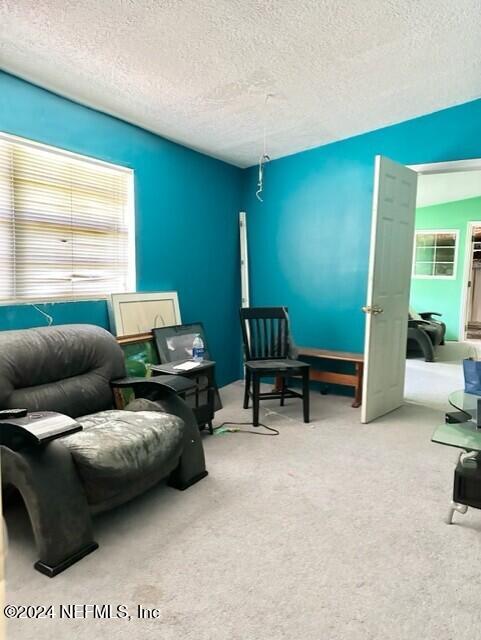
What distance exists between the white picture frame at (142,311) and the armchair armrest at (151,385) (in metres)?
0.70

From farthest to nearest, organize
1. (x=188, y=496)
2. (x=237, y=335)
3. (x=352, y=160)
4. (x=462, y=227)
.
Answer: (x=462, y=227) < (x=237, y=335) < (x=352, y=160) < (x=188, y=496)

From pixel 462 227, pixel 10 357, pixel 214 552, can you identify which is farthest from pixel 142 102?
pixel 462 227

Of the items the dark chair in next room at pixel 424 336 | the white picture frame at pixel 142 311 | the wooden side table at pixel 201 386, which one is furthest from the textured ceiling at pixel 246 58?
the dark chair in next room at pixel 424 336

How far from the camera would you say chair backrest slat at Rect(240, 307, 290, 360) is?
3943 millimetres

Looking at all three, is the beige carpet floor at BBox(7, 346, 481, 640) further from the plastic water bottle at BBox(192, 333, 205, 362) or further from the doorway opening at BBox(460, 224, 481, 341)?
the doorway opening at BBox(460, 224, 481, 341)

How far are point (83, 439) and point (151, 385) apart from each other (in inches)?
25.2

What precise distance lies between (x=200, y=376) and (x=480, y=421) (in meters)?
1.86

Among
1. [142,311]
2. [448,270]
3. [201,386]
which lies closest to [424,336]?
[448,270]

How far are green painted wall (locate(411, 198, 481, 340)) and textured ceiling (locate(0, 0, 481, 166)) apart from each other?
188 inches

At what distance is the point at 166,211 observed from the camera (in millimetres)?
3744

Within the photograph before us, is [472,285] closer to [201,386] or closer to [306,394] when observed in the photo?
[306,394]

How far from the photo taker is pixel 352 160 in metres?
4.14

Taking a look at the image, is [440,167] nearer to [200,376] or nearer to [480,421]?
[480,421]

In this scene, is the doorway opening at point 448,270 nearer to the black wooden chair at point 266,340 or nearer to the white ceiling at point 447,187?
the white ceiling at point 447,187
